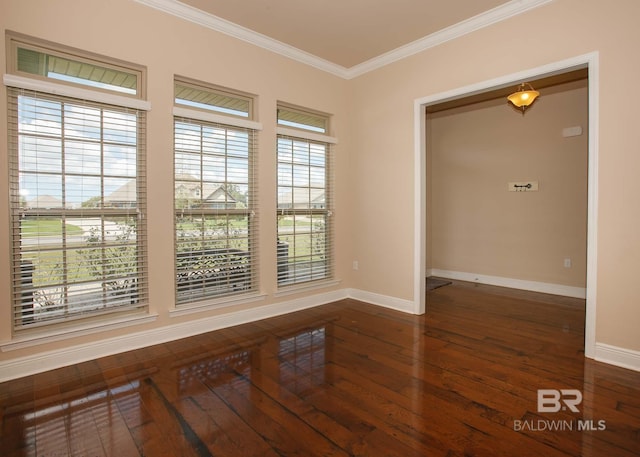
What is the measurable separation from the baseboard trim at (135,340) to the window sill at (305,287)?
106 mm

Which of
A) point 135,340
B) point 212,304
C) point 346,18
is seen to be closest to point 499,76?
point 346,18

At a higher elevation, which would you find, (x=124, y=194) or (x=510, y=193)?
(x=510, y=193)

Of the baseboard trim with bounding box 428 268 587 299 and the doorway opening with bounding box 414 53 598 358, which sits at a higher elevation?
the doorway opening with bounding box 414 53 598 358

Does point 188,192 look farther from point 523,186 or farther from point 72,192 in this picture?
point 523,186

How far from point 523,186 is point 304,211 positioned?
3424mm

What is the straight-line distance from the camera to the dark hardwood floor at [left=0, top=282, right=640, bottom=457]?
5.94 ft

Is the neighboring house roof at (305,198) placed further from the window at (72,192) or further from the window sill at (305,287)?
the window at (72,192)

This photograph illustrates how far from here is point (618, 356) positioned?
2.70 meters

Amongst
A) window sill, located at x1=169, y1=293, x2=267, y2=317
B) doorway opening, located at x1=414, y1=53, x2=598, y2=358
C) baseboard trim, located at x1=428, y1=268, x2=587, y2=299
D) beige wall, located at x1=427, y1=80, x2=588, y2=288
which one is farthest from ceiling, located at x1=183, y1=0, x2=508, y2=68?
baseboard trim, located at x1=428, y1=268, x2=587, y2=299

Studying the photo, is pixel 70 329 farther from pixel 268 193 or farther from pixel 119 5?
pixel 119 5

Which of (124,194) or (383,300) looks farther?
(383,300)

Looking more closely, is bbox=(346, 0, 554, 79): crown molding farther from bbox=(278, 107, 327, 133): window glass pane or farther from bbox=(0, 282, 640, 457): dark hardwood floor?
bbox=(0, 282, 640, 457): dark hardwood floor

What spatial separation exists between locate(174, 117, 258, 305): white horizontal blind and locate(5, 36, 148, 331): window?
14.1 inches

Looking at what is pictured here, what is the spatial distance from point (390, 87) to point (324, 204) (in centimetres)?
163
